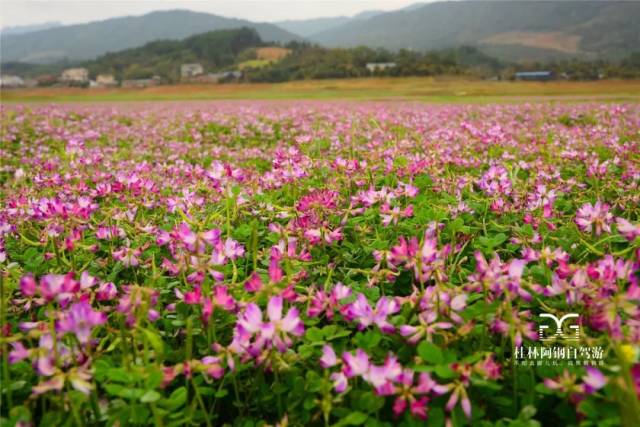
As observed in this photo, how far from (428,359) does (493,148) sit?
15.6 ft

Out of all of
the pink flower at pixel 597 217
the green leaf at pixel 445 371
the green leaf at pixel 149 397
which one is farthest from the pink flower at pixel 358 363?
the pink flower at pixel 597 217

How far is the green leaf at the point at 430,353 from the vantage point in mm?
1489

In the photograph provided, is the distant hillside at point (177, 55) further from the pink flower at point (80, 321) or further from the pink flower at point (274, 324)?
the pink flower at point (274, 324)

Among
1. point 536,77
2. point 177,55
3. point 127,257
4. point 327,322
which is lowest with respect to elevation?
point 327,322

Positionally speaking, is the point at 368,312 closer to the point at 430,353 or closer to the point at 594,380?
the point at 430,353

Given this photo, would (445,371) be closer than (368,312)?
Yes

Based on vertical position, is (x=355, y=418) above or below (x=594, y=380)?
below

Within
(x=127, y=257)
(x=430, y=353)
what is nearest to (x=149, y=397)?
(x=430, y=353)

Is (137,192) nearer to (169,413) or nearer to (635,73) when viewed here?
(169,413)

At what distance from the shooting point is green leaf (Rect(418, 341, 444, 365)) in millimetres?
1489

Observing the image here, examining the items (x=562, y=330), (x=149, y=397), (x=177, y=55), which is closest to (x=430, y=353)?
(x=562, y=330)

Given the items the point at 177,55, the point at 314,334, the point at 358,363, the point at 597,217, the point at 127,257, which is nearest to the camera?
the point at 358,363

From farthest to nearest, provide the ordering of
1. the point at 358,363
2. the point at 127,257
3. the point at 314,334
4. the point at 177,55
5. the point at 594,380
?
the point at 177,55, the point at 127,257, the point at 314,334, the point at 358,363, the point at 594,380

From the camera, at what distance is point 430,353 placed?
4.90 feet
